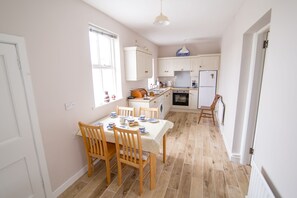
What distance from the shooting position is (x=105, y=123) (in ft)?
7.72

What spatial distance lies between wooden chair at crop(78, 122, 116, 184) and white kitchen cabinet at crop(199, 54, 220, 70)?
4356mm

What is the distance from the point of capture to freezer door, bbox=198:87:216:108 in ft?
16.4

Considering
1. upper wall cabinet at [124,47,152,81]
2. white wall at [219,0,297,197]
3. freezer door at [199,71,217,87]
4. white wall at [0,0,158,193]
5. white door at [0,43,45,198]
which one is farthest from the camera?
freezer door at [199,71,217,87]

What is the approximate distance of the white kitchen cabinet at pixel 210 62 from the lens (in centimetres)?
493

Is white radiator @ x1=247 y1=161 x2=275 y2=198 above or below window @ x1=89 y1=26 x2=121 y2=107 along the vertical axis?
below

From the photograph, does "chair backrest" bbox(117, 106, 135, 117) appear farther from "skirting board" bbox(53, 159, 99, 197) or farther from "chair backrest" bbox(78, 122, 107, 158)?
"skirting board" bbox(53, 159, 99, 197)

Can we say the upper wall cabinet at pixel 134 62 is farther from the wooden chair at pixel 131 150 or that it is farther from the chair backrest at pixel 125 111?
the wooden chair at pixel 131 150

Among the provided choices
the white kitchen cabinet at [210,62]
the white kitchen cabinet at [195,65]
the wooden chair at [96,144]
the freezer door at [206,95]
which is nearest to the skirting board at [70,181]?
the wooden chair at [96,144]

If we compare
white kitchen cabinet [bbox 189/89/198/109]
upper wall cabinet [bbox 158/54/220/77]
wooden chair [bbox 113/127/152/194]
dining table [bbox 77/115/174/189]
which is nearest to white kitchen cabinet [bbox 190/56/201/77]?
upper wall cabinet [bbox 158/54/220/77]

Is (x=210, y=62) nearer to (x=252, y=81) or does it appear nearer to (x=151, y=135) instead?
(x=252, y=81)

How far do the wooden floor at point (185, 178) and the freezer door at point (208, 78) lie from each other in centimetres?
249

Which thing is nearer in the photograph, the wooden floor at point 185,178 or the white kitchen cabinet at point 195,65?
the wooden floor at point 185,178

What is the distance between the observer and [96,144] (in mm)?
2023

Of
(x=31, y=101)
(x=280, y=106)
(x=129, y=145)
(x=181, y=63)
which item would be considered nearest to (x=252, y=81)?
(x=280, y=106)
